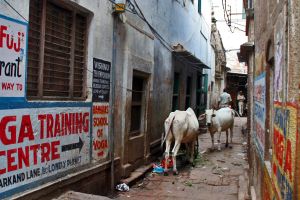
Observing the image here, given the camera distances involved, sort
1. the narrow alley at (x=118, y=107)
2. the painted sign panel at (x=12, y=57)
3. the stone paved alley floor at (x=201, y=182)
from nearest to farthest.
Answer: the narrow alley at (x=118, y=107) → the painted sign panel at (x=12, y=57) → the stone paved alley floor at (x=201, y=182)

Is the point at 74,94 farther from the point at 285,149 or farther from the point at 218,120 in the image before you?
the point at 218,120

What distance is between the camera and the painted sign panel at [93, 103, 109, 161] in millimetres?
6691

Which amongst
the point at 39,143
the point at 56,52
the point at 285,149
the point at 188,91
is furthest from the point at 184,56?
the point at 285,149

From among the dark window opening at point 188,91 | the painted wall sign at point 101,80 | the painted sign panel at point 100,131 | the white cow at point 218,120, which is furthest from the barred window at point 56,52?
the dark window opening at point 188,91

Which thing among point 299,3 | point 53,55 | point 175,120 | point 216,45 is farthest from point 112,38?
point 216,45

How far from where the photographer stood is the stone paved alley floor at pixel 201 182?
7770 millimetres

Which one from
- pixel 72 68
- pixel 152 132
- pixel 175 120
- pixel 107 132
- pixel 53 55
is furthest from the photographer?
pixel 152 132

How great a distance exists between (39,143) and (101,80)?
6.88 ft

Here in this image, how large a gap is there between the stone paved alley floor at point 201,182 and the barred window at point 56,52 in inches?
97.3

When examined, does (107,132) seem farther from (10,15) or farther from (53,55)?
(10,15)

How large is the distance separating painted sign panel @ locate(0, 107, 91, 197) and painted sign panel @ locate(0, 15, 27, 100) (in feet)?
0.84

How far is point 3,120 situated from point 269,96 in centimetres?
303

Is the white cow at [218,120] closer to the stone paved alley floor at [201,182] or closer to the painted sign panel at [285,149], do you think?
the stone paved alley floor at [201,182]

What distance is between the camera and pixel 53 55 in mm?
5602
